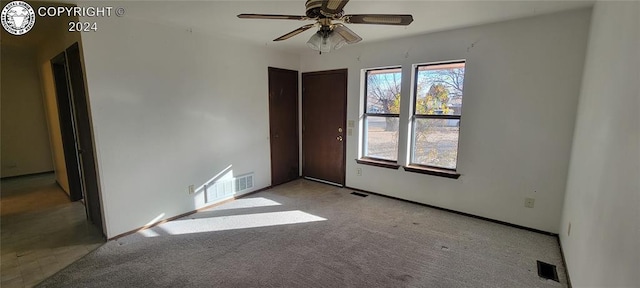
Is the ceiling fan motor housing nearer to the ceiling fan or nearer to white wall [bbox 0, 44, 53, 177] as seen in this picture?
the ceiling fan

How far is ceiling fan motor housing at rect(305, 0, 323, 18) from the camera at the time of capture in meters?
1.65

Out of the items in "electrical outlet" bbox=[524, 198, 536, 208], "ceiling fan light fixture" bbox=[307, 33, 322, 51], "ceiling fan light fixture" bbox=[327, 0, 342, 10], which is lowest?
"electrical outlet" bbox=[524, 198, 536, 208]

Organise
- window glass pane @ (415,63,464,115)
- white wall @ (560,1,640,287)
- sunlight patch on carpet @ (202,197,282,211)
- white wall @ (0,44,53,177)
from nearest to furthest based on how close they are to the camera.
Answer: white wall @ (560,1,640,287), window glass pane @ (415,63,464,115), sunlight patch on carpet @ (202,197,282,211), white wall @ (0,44,53,177)

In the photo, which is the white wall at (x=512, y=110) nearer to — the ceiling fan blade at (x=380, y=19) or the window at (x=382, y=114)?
the window at (x=382, y=114)

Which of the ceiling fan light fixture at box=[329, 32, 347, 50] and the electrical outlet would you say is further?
the electrical outlet

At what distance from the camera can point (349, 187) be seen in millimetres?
4379

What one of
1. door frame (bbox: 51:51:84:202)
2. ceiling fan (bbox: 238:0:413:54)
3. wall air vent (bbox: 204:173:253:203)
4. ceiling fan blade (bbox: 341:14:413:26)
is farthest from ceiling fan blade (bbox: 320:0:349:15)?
door frame (bbox: 51:51:84:202)

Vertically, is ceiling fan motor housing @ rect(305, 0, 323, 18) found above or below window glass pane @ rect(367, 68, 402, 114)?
above

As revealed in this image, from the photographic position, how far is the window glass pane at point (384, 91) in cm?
378

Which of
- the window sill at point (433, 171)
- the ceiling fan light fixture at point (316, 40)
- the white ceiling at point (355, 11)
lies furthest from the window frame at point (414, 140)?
the ceiling fan light fixture at point (316, 40)

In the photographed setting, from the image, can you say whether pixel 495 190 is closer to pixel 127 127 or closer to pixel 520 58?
pixel 520 58

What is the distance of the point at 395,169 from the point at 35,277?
3833 mm

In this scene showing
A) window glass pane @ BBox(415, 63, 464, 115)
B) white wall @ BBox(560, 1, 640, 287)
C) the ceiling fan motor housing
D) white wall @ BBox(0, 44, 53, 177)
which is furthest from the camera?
white wall @ BBox(0, 44, 53, 177)

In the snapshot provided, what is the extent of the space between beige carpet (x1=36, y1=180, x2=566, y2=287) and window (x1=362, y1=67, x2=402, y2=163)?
0.95 m
